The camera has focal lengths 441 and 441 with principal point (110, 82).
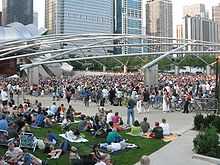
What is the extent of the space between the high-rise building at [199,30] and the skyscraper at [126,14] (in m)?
31.3

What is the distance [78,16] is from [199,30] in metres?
70.5

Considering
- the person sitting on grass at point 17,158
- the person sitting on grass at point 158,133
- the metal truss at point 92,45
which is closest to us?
the person sitting on grass at point 17,158

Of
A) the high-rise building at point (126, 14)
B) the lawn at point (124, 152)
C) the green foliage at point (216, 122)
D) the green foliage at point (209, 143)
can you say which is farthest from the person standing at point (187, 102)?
the high-rise building at point (126, 14)

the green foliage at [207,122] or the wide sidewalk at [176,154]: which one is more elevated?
the green foliage at [207,122]

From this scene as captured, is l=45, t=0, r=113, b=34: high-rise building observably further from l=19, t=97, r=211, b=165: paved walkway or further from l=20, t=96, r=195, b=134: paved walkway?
l=19, t=97, r=211, b=165: paved walkway

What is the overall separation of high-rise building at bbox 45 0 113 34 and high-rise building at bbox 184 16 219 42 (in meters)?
50.6

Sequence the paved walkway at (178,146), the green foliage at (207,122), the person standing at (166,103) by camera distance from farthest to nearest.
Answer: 1. the person standing at (166,103)
2. the green foliage at (207,122)
3. the paved walkway at (178,146)

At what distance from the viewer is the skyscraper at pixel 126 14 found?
151250 millimetres

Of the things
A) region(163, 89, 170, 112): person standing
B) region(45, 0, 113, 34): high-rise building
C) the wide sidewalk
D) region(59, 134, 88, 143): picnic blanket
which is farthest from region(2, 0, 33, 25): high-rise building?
the wide sidewalk

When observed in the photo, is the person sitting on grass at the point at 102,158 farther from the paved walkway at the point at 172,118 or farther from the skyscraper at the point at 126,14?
the skyscraper at the point at 126,14

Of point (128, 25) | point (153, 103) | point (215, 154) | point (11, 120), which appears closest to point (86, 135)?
point (11, 120)

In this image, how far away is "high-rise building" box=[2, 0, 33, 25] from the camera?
6880 inches

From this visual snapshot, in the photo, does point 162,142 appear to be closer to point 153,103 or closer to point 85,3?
point 153,103

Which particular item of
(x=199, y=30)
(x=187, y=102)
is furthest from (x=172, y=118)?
(x=199, y=30)
